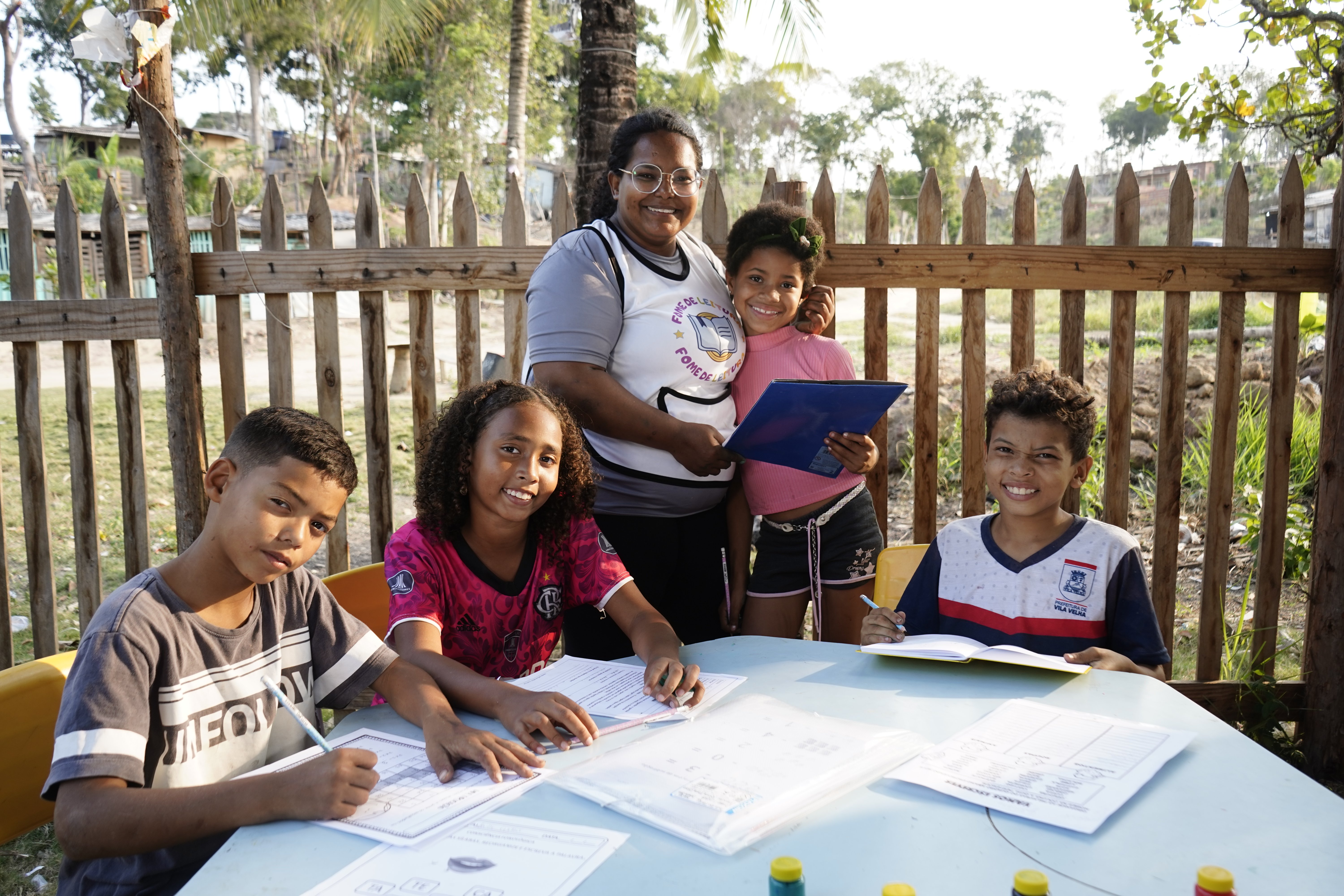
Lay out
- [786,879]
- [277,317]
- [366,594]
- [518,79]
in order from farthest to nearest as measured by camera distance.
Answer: [518,79], [277,317], [366,594], [786,879]

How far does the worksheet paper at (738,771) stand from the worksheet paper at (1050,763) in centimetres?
7

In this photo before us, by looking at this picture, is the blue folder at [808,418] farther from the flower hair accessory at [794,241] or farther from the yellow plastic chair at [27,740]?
the yellow plastic chair at [27,740]

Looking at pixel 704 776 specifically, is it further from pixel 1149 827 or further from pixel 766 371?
pixel 766 371

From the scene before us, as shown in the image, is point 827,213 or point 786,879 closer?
point 786,879

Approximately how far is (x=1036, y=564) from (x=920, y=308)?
1.43m

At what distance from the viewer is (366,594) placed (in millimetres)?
2527

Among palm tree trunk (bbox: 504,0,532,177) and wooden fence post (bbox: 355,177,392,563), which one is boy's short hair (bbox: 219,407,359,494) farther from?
palm tree trunk (bbox: 504,0,532,177)

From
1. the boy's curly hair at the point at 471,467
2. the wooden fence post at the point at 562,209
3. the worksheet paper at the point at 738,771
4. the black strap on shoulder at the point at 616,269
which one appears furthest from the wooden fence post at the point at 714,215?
the worksheet paper at the point at 738,771

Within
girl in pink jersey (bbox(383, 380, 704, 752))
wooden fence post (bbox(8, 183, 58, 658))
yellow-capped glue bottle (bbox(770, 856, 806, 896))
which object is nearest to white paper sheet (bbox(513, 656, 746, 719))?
girl in pink jersey (bbox(383, 380, 704, 752))

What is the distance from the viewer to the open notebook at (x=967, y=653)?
70.8 inches

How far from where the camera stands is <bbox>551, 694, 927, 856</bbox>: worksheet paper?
128 cm

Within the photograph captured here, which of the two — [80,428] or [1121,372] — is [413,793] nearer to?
[1121,372]

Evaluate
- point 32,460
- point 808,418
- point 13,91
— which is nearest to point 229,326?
point 32,460

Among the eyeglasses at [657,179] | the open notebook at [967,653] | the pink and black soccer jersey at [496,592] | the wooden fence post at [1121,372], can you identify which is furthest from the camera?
the wooden fence post at [1121,372]
